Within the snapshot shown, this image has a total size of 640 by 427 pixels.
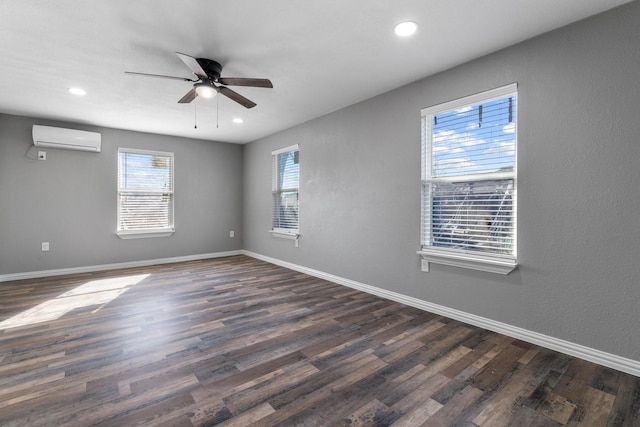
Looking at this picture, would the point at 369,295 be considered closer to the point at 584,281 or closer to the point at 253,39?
the point at 584,281

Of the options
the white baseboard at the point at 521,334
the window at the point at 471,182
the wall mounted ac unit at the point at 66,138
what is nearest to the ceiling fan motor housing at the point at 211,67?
the window at the point at 471,182

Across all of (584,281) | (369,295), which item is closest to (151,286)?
(369,295)

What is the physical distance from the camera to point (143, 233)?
18.3ft

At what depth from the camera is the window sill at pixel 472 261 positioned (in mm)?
2587

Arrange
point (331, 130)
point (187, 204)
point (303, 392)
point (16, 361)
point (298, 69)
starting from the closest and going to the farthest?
point (303, 392), point (16, 361), point (298, 69), point (331, 130), point (187, 204)

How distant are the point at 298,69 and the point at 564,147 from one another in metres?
2.46

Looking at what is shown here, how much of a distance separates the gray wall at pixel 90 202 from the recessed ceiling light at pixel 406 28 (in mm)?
4955

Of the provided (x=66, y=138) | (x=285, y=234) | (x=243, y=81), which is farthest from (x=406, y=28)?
(x=66, y=138)

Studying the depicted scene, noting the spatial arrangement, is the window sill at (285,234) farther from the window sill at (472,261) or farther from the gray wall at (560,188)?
the window sill at (472,261)

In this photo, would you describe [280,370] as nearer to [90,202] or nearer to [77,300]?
[77,300]

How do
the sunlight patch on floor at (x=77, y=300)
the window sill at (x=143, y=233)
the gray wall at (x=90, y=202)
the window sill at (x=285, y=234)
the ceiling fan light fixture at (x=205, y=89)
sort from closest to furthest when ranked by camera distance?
the ceiling fan light fixture at (x=205, y=89) → the sunlight patch on floor at (x=77, y=300) → the gray wall at (x=90, y=202) → the window sill at (x=285, y=234) → the window sill at (x=143, y=233)

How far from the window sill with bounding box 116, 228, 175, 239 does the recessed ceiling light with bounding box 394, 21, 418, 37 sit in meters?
5.31

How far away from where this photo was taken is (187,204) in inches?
239

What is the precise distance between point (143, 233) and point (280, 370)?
15.4 ft
